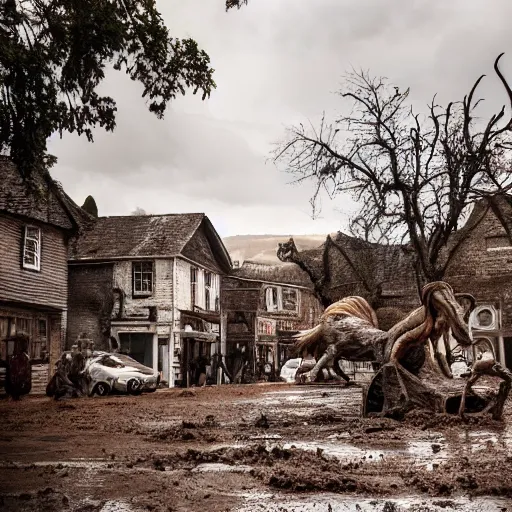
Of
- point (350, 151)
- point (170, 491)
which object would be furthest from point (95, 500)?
point (350, 151)

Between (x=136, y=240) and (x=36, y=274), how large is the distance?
3.23 metres

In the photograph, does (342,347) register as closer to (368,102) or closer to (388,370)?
(388,370)

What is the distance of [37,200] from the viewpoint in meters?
8.38

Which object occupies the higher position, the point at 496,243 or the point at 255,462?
the point at 496,243

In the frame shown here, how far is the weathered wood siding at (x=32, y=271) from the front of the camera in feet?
50.9

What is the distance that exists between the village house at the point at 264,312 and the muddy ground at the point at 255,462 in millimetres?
14519

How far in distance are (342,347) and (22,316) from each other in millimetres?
7773

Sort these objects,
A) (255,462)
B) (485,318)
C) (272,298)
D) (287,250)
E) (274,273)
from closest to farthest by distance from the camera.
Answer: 1. (255,462)
2. (485,318)
3. (287,250)
4. (274,273)
5. (272,298)

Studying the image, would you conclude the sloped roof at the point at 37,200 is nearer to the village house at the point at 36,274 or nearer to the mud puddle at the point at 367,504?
the village house at the point at 36,274

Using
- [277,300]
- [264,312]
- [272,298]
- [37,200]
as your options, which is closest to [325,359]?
[37,200]

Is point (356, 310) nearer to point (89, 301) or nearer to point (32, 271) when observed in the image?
point (32, 271)

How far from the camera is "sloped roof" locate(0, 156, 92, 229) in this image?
842cm

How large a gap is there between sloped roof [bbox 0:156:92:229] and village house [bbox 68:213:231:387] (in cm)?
91

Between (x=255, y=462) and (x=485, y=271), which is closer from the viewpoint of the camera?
(x=255, y=462)
